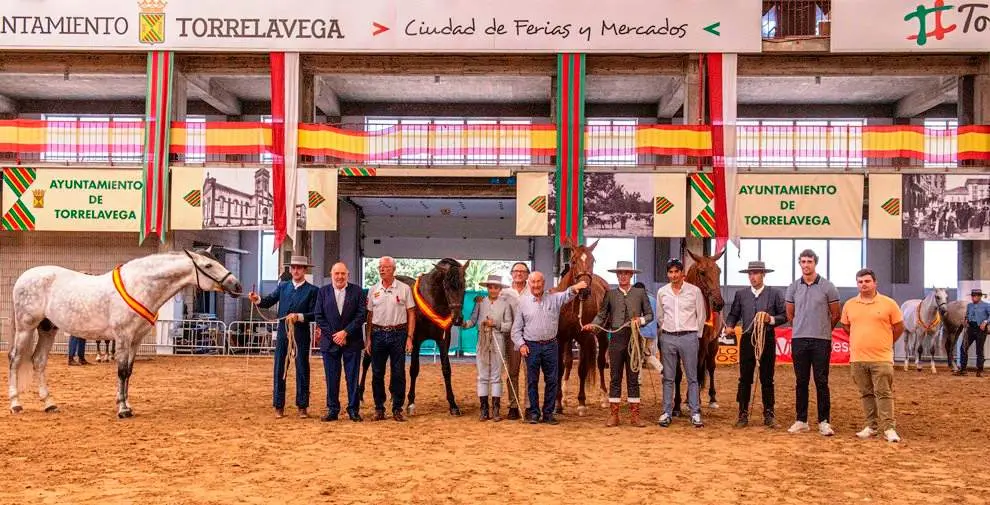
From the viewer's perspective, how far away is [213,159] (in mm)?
19906

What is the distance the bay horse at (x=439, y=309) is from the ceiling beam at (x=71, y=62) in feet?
41.5

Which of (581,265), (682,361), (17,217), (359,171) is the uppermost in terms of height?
(359,171)

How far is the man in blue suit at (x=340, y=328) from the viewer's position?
9.34m

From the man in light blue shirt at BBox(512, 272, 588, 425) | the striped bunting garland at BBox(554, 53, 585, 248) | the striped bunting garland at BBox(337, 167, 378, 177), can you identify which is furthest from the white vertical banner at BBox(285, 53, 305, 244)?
the man in light blue shirt at BBox(512, 272, 588, 425)

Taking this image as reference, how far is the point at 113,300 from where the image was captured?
9.66m

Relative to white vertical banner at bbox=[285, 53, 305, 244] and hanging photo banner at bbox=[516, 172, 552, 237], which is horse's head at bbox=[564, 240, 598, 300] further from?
white vertical banner at bbox=[285, 53, 305, 244]

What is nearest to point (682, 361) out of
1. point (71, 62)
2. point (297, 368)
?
point (297, 368)

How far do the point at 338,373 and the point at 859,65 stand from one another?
600 inches

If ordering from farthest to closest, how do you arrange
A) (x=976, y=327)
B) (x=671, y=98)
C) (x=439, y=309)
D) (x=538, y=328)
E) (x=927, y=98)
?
(x=671, y=98)
(x=927, y=98)
(x=976, y=327)
(x=439, y=309)
(x=538, y=328)

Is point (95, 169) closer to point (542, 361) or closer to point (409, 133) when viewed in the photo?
point (409, 133)

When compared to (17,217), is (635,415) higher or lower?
lower

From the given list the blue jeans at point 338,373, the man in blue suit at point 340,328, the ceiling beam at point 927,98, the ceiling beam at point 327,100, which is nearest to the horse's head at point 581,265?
the man in blue suit at point 340,328

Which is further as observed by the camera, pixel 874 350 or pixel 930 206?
pixel 930 206

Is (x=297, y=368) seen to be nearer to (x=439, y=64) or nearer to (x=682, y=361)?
(x=682, y=361)
